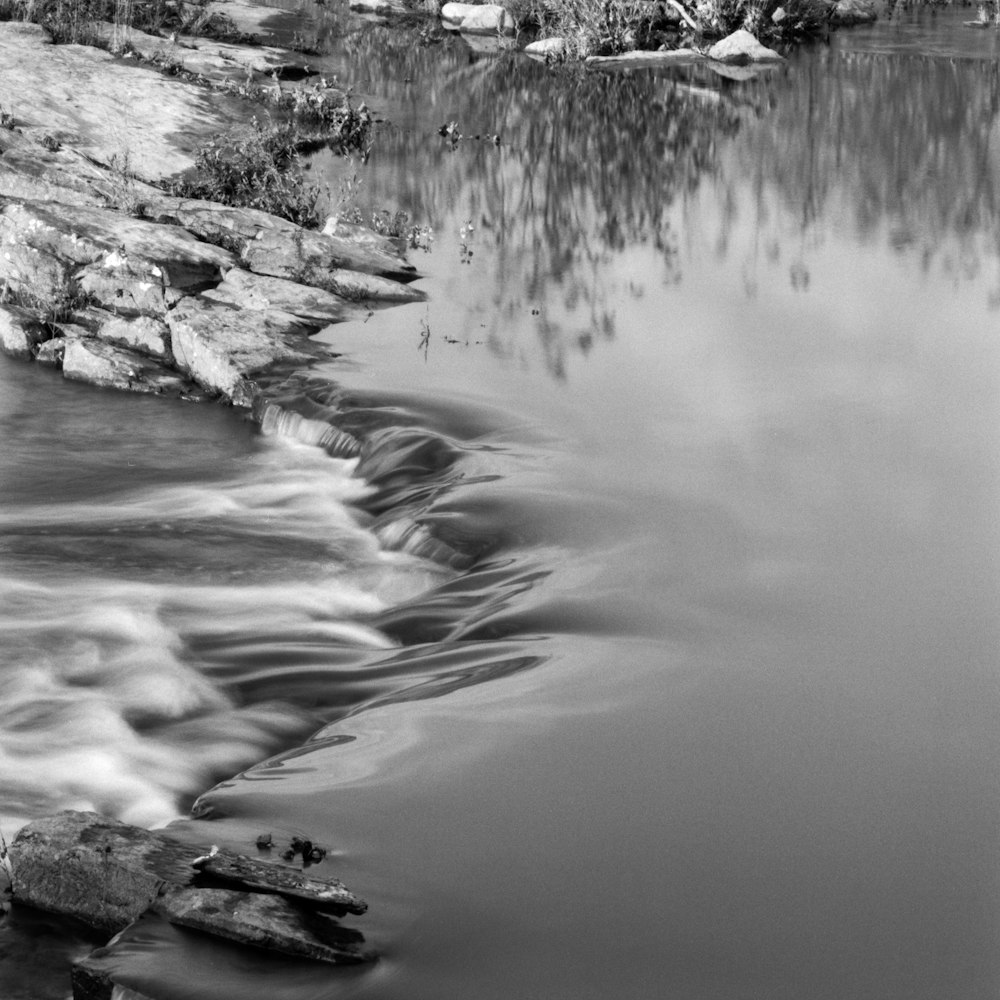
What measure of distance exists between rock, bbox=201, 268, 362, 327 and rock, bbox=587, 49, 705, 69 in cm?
1335

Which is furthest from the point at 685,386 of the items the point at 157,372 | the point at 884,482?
the point at 157,372

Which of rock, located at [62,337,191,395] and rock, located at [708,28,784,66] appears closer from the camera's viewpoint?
rock, located at [62,337,191,395]

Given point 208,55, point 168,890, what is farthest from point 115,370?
point 208,55

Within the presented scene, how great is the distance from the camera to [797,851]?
4707 mm

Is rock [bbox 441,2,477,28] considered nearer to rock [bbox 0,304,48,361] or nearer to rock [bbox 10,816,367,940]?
rock [bbox 0,304,48,361]

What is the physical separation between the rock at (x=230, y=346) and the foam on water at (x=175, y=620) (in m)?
0.79

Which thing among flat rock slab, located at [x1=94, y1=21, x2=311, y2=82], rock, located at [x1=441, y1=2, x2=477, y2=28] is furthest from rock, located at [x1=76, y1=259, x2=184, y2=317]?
rock, located at [x1=441, y1=2, x2=477, y2=28]

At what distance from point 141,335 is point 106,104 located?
615 centimetres

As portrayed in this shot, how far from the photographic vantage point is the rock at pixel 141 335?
10.6 meters

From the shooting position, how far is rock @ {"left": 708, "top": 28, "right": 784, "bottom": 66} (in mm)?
23516

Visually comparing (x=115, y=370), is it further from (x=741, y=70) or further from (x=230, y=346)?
(x=741, y=70)

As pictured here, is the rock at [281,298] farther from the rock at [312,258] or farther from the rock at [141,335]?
the rock at [141,335]

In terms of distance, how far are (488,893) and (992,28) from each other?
78.7 feet

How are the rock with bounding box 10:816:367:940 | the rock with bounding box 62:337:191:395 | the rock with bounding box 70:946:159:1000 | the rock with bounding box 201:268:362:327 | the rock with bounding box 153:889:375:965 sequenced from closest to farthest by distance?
1. the rock with bounding box 70:946:159:1000
2. the rock with bounding box 153:889:375:965
3. the rock with bounding box 10:816:367:940
4. the rock with bounding box 62:337:191:395
5. the rock with bounding box 201:268:362:327
